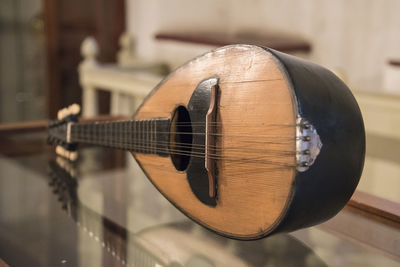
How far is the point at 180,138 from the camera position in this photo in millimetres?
879

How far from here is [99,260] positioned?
29.7 inches

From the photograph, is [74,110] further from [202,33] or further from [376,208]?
[202,33]

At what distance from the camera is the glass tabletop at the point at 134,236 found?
749 millimetres

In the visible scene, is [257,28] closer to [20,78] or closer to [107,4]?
[107,4]

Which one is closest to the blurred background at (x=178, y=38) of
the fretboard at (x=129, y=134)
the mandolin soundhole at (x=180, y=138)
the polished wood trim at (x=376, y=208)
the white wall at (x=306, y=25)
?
the white wall at (x=306, y=25)

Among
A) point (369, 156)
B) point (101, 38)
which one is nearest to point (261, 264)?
point (369, 156)

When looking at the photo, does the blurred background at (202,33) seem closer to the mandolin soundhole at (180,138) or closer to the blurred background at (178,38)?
the blurred background at (178,38)

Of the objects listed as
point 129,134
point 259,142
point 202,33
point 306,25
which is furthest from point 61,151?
point 202,33

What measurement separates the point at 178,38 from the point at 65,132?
209 centimetres

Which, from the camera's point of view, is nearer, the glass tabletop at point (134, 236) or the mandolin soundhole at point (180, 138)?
the glass tabletop at point (134, 236)

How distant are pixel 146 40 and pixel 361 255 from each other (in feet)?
10.2

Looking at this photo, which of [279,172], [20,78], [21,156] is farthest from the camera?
[20,78]

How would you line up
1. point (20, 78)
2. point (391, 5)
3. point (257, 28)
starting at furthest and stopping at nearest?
point (20, 78) < point (257, 28) < point (391, 5)

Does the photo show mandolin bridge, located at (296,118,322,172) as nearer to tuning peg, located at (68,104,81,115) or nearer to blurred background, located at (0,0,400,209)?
tuning peg, located at (68,104,81,115)
